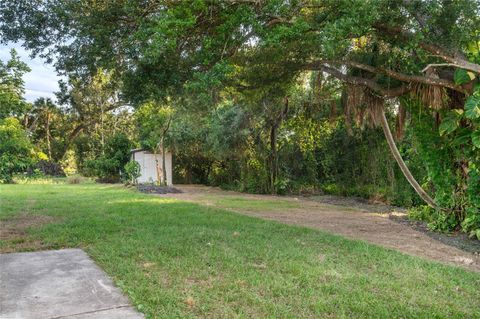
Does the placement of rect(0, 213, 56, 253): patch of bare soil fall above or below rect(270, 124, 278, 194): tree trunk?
below

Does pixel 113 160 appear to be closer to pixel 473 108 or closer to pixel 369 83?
pixel 369 83

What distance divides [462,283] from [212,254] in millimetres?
2786

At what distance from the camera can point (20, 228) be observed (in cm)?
626

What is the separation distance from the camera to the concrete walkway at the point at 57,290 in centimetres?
286

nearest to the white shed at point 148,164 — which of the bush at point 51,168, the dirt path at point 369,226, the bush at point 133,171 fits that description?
the bush at point 133,171

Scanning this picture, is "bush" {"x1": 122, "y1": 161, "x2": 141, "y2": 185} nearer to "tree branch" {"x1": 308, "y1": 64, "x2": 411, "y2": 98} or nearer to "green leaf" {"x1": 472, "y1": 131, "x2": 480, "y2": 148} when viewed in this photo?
"tree branch" {"x1": 308, "y1": 64, "x2": 411, "y2": 98}

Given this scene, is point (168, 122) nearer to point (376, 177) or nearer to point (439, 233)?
point (376, 177)

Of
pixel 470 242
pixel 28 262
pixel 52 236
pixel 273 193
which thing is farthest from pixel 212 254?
pixel 273 193

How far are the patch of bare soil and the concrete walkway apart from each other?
0.54 meters

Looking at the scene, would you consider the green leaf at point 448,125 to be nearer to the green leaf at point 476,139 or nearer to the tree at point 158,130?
the green leaf at point 476,139

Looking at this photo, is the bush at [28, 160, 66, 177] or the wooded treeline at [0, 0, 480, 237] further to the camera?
the bush at [28, 160, 66, 177]

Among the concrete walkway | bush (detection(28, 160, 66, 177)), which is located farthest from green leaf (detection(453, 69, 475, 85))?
bush (detection(28, 160, 66, 177))

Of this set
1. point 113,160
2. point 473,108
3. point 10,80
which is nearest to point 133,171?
point 113,160

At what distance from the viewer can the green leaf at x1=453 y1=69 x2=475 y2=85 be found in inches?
230
